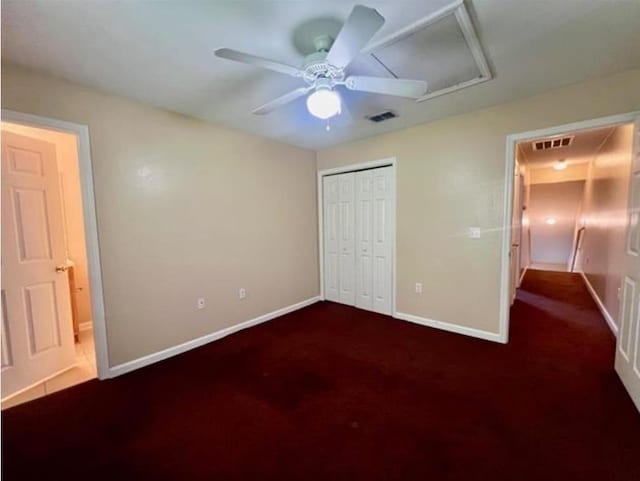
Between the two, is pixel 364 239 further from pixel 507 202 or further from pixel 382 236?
pixel 507 202

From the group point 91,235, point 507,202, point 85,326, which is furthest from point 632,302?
point 85,326

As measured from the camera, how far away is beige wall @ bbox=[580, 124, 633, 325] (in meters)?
3.05

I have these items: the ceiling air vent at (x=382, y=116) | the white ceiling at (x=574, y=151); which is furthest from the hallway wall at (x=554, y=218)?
the ceiling air vent at (x=382, y=116)

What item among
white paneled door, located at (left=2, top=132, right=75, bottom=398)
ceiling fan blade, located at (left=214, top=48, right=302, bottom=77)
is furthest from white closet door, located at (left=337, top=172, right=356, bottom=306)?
white paneled door, located at (left=2, top=132, right=75, bottom=398)

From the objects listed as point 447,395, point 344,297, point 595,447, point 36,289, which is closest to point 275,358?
point 447,395

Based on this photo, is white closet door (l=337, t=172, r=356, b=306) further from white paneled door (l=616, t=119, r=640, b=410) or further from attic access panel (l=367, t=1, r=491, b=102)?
white paneled door (l=616, t=119, r=640, b=410)

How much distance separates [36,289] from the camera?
2.33m

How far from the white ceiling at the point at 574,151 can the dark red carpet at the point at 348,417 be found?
2.57 meters

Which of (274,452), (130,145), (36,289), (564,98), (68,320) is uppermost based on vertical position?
(564,98)

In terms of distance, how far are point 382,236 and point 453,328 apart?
1366 mm

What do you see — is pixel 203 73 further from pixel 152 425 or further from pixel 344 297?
pixel 344 297

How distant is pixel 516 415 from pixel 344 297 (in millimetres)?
2600

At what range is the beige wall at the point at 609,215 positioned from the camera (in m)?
3.05

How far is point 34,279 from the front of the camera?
7.61 ft
